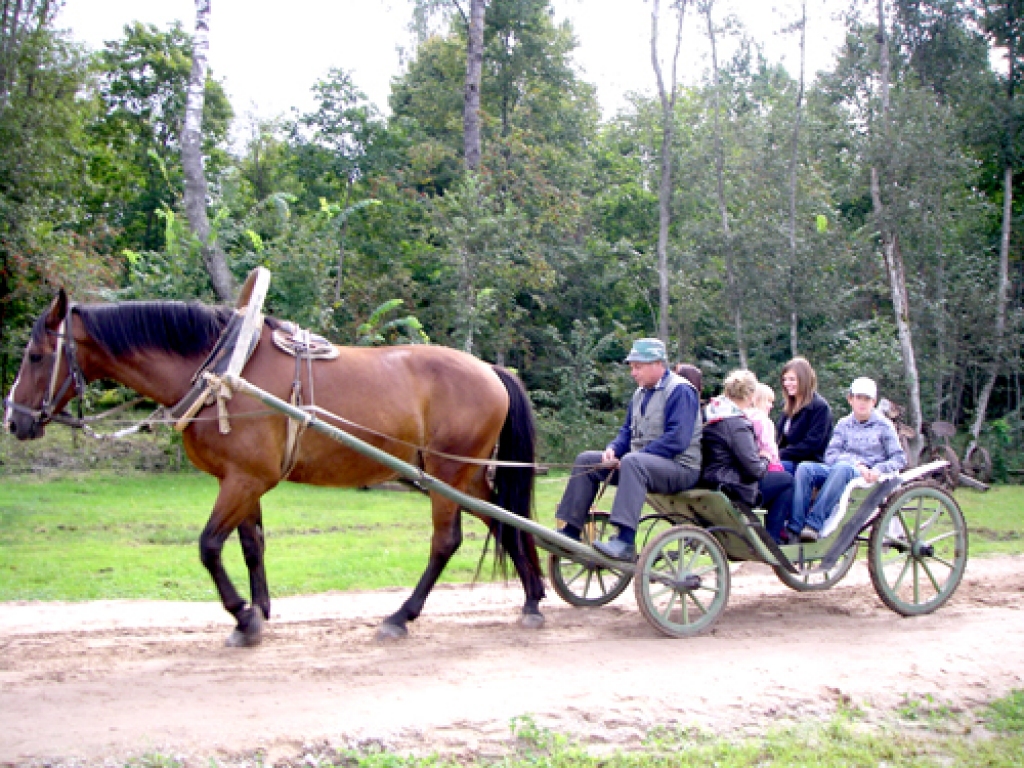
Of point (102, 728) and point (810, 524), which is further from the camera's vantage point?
point (810, 524)

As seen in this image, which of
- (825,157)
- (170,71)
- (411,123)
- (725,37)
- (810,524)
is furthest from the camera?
(170,71)

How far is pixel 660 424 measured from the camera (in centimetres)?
615

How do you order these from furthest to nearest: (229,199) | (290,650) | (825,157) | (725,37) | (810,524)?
(825,157) → (725,37) → (229,199) → (810,524) → (290,650)

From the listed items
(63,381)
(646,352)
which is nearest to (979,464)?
(646,352)

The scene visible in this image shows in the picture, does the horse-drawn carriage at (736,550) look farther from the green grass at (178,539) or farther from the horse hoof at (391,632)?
the green grass at (178,539)

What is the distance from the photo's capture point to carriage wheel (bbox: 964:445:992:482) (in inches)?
726

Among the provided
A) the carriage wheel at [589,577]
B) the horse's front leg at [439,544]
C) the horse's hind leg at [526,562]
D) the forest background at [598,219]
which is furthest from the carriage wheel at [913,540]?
the forest background at [598,219]

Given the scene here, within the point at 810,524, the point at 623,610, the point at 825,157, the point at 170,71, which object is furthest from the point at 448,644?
the point at 170,71

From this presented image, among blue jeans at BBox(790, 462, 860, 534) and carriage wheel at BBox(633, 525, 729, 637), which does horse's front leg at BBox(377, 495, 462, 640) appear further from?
blue jeans at BBox(790, 462, 860, 534)

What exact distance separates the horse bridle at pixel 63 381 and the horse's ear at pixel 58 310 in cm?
2

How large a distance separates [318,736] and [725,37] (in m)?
18.9

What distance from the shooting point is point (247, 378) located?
570 cm

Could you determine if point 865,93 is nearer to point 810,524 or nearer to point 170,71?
point 810,524

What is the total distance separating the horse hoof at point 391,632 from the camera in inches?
227
